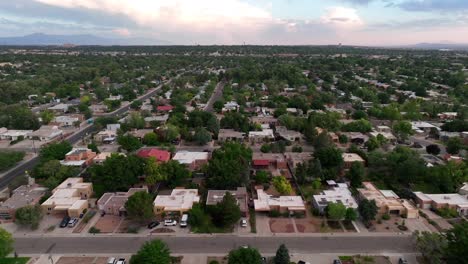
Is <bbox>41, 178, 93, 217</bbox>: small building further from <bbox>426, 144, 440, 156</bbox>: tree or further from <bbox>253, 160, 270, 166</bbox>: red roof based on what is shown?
<bbox>426, 144, 440, 156</bbox>: tree

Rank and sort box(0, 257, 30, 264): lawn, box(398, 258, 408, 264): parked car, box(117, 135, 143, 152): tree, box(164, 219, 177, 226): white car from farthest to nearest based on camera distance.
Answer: box(117, 135, 143, 152): tree, box(164, 219, 177, 226): white car, box(0, 257, 30, 264): lawn, box(398, 258, 408, 264): parked car

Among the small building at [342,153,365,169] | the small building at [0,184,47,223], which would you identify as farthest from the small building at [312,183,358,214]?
the small building at [0,184,47,223]

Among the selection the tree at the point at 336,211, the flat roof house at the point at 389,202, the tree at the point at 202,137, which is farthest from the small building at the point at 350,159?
the tree at the point at 202,137

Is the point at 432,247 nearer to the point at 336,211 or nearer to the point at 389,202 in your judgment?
the point at 336,211

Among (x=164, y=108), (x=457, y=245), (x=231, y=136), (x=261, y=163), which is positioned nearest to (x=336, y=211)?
(x=457, y=245)

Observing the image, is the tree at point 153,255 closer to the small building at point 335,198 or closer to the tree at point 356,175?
the small building at point 335,198

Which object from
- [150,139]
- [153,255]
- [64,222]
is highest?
[153,255]

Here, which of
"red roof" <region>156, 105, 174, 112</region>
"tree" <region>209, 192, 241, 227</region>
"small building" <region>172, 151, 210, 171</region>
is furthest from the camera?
"red roof" <region>156, 105, 174, 112</region>
